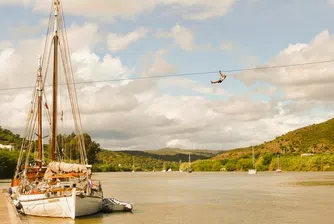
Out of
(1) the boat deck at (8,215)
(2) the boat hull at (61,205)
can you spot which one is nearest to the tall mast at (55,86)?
(2) the boat hull at (61,205)

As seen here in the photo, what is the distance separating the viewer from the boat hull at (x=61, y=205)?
3612 centimetres

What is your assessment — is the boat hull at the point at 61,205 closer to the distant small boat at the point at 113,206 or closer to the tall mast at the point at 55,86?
the distant small boat at the point at 113,206

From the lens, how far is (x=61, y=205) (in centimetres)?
3644

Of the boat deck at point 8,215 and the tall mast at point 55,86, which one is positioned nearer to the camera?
the boat deck at point 8,215

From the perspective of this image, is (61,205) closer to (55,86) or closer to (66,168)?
(66,168)

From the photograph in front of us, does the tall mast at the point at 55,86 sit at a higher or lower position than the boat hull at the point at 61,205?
higher

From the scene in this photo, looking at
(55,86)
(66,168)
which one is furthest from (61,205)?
(55,86)

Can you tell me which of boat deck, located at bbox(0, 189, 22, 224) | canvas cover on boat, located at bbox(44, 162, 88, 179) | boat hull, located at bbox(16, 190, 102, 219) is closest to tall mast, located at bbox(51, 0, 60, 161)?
canvas cover on boat, located at bbox(44, 162, 88, 179)

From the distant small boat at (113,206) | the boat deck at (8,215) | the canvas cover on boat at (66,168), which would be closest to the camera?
the boat deck at (8,215)

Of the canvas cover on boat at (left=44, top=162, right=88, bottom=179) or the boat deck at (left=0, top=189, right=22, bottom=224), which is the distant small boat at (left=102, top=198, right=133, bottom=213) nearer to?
the canvas cover on boat at (left=44, top=162, right=88, bottom=179)

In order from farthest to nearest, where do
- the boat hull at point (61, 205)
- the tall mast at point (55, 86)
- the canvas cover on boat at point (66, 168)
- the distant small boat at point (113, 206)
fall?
the distant small boat at point (113, 206), the tall mast at point (55, 86), the canvas cover on boat at point (66, 168), the boat hull at point (61, 205)

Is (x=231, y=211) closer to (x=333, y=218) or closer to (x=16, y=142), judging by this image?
(x=333, y=218)

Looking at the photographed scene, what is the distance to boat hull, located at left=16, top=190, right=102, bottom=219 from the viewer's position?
36.1 meters

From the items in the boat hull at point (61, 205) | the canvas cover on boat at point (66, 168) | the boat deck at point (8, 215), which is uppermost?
the canvas cover on boat at point (66, 168)
